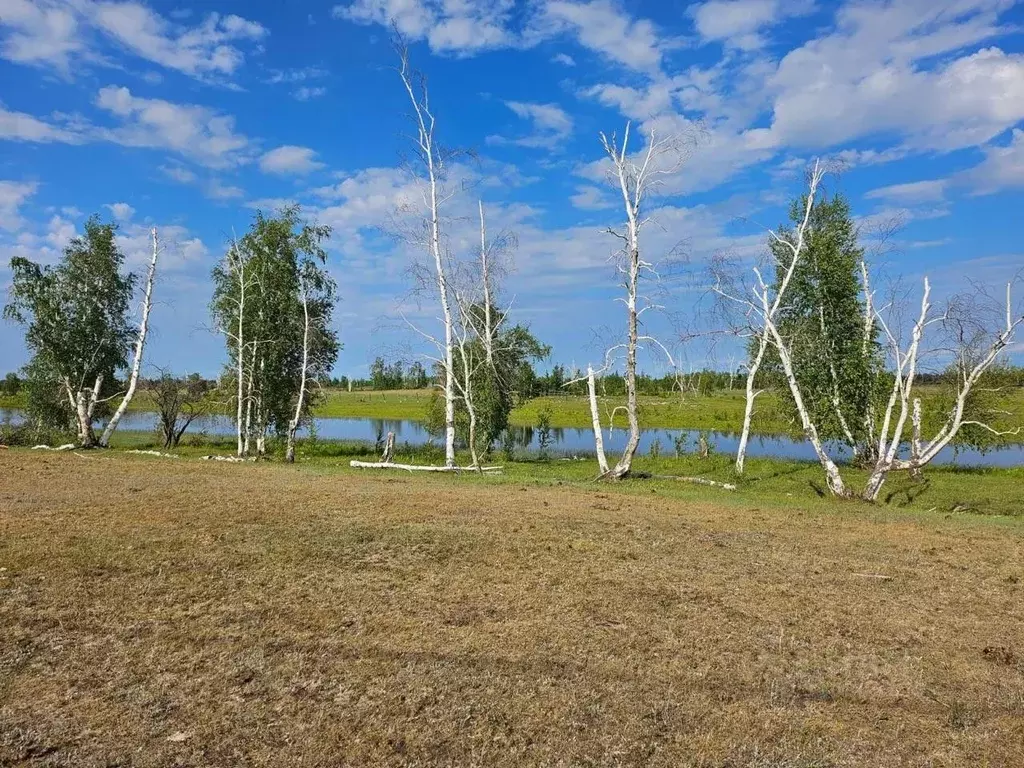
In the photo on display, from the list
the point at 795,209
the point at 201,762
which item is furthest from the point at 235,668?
the point at 795,209

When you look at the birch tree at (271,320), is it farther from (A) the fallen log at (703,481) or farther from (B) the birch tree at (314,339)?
(A) the fallen log at (703,481)

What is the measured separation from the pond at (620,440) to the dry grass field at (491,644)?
24.3 m

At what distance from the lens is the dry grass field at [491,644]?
451 cm

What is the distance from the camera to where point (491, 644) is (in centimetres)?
629

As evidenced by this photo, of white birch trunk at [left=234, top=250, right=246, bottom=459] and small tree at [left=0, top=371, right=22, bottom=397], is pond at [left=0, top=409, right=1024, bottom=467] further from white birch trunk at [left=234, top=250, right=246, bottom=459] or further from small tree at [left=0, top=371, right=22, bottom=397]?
small tree at [left=0, top=371, right=22, bottom=397]

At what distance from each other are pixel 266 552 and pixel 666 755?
21.8ft

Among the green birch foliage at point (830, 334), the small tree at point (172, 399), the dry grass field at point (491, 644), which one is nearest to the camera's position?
the dry grass field at point (491, 644)

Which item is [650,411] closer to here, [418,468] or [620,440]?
[620,440]

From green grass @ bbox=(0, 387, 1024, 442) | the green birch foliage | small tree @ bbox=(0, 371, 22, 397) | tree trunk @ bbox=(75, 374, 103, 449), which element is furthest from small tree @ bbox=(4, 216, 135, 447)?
small tree @ bbox=(0, 371, 22, 397)

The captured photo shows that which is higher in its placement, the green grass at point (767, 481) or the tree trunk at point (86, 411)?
the tree trunk at point (86, 411)

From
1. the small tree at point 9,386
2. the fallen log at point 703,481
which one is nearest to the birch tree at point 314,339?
the fallen log at point 703,481

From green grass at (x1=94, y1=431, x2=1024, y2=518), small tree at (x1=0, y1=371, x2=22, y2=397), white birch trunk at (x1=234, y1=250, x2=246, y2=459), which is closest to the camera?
green grass at (x1=94, y1=431, x2=1024, y2=518)

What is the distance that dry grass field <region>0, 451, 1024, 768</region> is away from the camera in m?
4.51

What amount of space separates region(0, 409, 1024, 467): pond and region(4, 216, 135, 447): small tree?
6.92m
